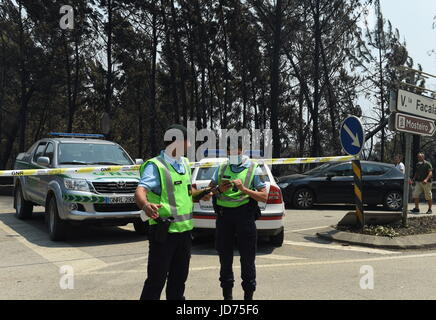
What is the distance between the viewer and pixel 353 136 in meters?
8.91

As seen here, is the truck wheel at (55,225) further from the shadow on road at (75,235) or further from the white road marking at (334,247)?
the white road marking at (334,247)

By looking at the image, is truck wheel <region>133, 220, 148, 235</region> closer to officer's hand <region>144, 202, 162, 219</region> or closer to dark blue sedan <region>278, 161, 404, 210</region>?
officer's hand <region>144, 202, 162, 219</region>

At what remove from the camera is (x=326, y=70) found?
26.7m

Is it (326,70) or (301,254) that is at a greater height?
(326,70)

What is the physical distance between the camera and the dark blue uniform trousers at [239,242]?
4391 mm

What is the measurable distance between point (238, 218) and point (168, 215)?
A: 111 cm

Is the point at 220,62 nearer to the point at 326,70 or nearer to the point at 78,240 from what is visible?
the point at 326,70

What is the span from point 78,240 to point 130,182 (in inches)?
58.6

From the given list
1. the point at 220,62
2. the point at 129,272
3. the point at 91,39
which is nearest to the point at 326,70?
the point at 220,62

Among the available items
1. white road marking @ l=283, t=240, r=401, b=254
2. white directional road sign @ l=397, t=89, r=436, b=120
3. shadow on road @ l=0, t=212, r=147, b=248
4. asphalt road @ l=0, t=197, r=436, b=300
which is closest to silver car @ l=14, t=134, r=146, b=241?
shadow on road @ l=0, t=212, r=147, b=248

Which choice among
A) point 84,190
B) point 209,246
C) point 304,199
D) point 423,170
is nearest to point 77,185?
point 84,190

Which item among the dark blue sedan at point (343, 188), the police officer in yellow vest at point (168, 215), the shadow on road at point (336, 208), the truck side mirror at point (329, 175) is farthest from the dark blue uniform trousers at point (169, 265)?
the truck side mirror at point (329, 175)

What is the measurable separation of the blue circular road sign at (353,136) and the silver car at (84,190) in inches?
165

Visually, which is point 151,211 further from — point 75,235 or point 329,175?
point 329,175
